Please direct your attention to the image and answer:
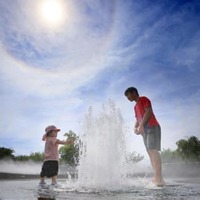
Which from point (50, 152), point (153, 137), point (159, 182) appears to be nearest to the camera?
point (159, 182)

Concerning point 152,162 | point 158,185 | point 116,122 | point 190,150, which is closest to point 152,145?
point 152,162

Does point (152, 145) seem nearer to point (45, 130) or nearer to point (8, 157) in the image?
point (45, 130)

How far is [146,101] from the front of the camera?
5617 millimetres

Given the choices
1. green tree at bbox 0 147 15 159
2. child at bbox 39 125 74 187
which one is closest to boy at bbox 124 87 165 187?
child at bbox 39 125 74 187

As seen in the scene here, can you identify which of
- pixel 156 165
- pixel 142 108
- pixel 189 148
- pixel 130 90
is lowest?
pixel 156 165

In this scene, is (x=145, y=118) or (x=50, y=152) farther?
(x=50, y=152)

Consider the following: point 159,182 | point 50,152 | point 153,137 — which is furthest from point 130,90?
point 50,152

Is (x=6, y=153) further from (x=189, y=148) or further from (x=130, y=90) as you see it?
(x=130, y=90)

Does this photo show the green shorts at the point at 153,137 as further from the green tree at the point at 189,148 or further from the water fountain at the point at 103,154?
the green tree at the point at 189,148

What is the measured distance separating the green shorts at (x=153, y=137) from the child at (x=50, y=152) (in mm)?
2455

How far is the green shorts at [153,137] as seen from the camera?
5301 millimetres

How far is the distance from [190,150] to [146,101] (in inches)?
1156

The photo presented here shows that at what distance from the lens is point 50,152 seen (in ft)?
24.2

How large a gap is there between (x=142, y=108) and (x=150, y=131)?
0.53 meters
